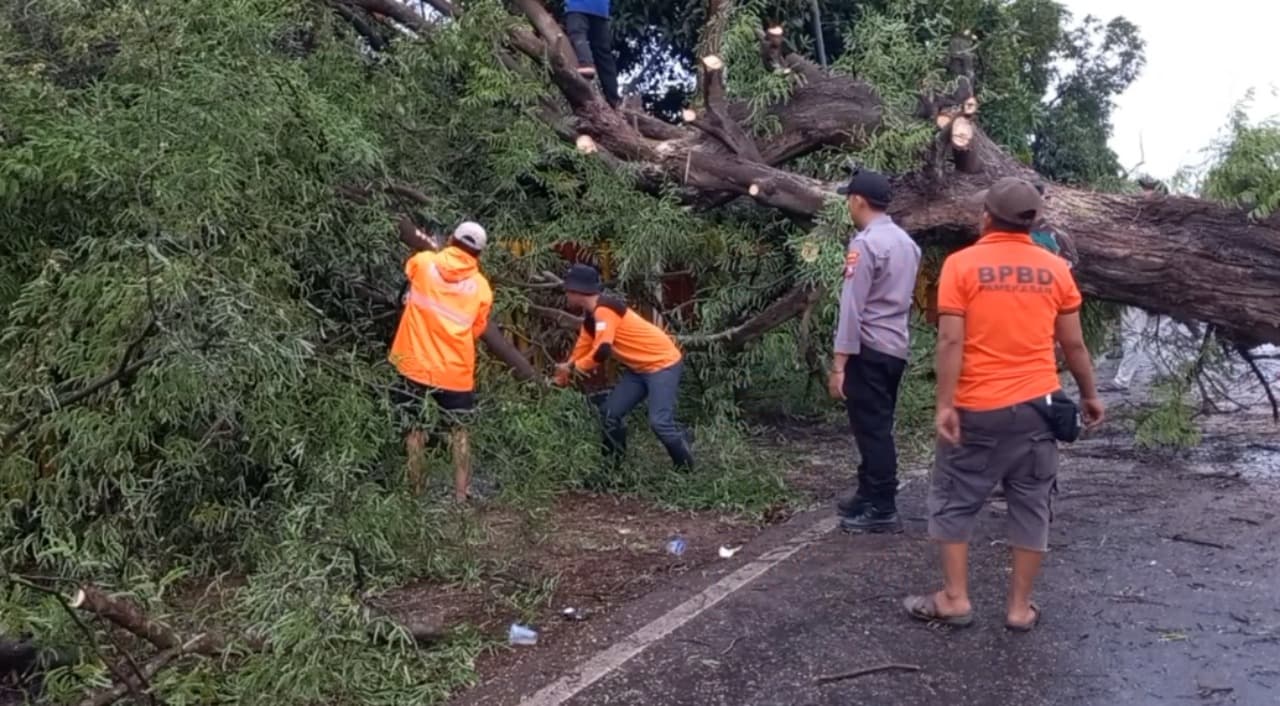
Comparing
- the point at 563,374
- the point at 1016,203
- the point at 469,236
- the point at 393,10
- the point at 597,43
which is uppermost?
the point at 393,10

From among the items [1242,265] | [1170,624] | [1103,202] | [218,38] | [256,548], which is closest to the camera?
[1170,624]

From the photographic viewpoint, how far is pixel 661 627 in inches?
188

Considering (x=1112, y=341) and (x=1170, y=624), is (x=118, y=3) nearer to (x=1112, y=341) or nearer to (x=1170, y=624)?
(x=1170, y=624)

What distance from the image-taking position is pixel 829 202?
702 cm

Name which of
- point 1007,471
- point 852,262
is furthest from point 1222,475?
point 1007,471

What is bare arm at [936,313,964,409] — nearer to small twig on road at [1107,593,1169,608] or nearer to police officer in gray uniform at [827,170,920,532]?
small twig on road at [1107,593,1169,608]

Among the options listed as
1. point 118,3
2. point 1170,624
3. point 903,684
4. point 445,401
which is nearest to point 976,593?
point 1170,624

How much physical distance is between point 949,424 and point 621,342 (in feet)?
9.23

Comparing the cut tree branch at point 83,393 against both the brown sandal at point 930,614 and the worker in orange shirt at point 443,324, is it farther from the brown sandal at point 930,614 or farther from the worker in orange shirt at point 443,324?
the brown sandal at point 930,614

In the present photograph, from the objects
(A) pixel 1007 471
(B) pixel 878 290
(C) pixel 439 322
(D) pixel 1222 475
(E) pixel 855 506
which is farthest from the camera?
(D) pixel 1222 475

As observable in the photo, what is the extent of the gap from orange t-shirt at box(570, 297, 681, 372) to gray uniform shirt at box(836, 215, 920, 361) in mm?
1411

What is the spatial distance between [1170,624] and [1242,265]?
2620 millimetres

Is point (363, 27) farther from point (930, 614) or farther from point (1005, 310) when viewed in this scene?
point (930, 614)

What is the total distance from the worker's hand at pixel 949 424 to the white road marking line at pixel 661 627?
119 cm
